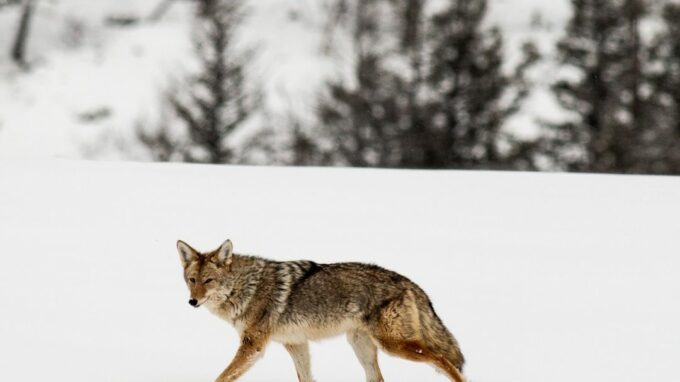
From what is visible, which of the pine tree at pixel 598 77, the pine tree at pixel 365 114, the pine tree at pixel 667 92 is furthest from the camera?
the pine tree at pixel 365 114

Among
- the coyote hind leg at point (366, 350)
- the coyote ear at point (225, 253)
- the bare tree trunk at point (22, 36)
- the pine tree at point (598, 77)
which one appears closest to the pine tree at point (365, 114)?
the pine tree at point (598, 77)

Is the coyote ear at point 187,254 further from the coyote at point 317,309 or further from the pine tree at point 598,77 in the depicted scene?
the pine tree at point 598,77

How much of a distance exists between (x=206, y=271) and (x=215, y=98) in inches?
1064

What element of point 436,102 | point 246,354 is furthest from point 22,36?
point 246,354

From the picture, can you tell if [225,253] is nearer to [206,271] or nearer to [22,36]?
[206,271]

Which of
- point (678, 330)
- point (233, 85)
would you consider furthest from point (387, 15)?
point (678, 330)

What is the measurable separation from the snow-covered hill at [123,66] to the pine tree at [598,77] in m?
1.10

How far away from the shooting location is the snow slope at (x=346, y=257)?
846 centimetres

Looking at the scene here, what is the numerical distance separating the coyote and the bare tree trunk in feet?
101

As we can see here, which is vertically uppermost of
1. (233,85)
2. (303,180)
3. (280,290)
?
(233,85)

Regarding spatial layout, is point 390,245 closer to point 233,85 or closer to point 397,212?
point 397,212

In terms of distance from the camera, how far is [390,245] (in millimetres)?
11945

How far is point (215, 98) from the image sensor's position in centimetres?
3359

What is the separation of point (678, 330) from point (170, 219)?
250 inches
